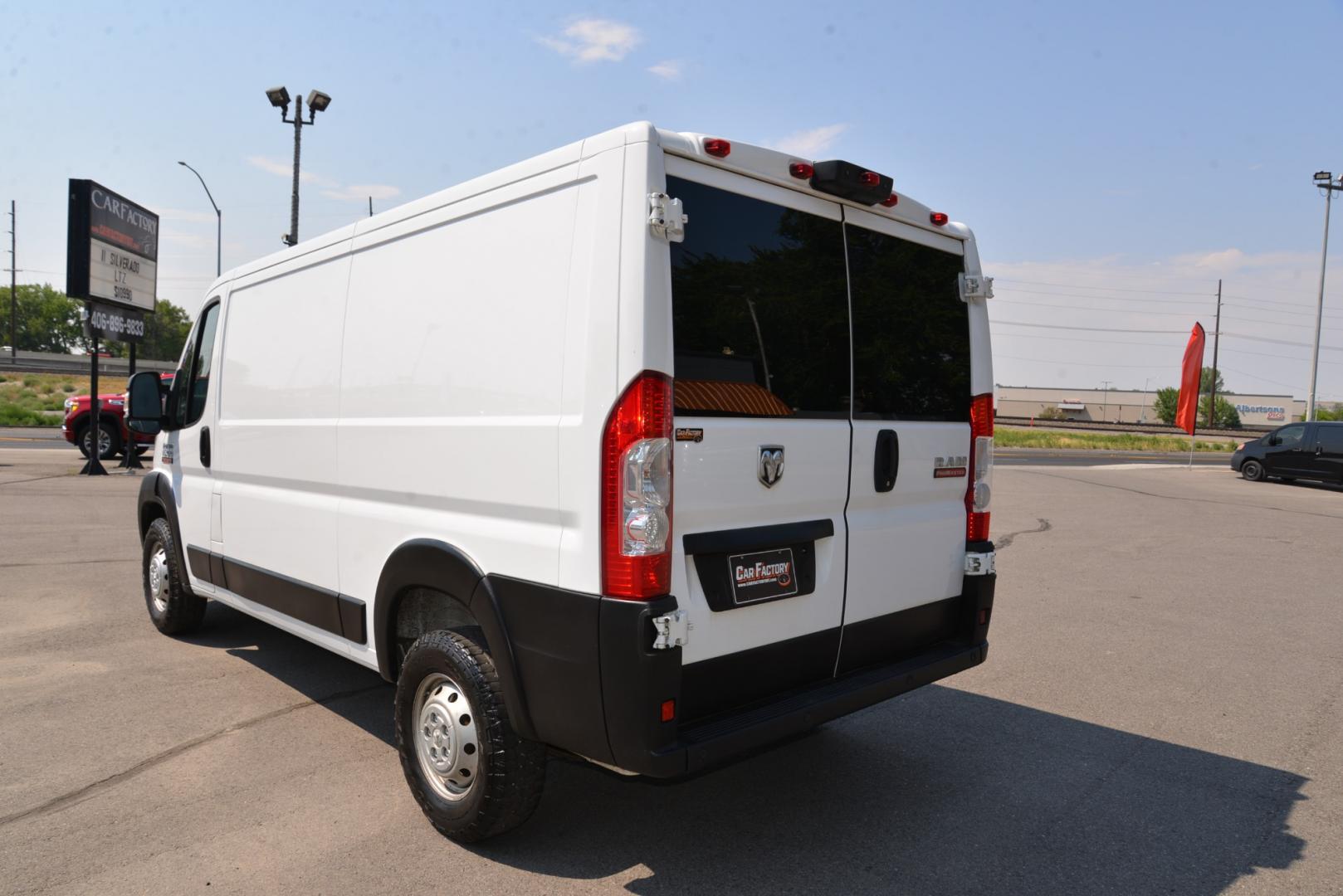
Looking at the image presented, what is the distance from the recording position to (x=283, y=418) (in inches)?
183

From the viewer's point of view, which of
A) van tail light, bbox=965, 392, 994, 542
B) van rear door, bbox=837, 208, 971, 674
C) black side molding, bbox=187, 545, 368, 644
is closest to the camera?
van rear door, bbox=837, 208, 971, 674

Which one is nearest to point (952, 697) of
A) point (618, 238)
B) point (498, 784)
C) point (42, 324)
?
point (498, 784)

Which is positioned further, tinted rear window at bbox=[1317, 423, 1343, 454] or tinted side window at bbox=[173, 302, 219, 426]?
tinted rear window at bbox=[1317, 423, 1343, 454]

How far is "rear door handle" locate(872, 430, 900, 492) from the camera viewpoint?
3.72 metres

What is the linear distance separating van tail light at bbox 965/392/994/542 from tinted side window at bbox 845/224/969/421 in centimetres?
8

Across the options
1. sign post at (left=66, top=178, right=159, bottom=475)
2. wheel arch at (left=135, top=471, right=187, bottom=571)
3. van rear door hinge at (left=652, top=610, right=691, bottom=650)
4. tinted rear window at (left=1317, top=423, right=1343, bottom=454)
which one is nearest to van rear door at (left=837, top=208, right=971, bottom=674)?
van rear door hinge at (left=652, top=610, right=691, bottom=650)

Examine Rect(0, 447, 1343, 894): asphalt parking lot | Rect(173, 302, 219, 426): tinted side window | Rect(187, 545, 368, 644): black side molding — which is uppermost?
Rect(173, 302, 219, 426): tinted side window

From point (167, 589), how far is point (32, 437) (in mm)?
26574

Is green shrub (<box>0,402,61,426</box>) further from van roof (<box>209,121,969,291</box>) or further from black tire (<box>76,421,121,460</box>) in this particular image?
van roof (<box>209,121,969,291</box>)

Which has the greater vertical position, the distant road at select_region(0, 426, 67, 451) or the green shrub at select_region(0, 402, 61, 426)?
the green shrub at select_region(0, 402, 61, 426)

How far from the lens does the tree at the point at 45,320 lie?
112 m

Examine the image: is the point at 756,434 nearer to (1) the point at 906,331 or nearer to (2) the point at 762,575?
(2) the point at 762,575

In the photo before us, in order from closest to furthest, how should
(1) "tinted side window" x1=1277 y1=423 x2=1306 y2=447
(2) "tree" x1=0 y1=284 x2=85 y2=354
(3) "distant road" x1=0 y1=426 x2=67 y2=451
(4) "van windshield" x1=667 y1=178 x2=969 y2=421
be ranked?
Answer: 1. (4) "van windshield" x1=667 y1=178 x2=969 y2=421
2. (1) "tinted side window" x1=1277 y1=423 x2=1306 y2=447
3. (3) "distant road" x1=0 y1=426 x2=67 y2=451
4. (2) "tree" x1=0 y1=284 x2=85 y2=354

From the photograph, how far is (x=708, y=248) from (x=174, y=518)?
14.7 ft
